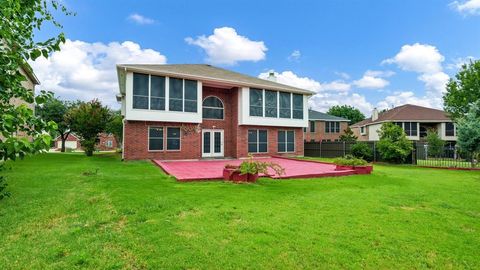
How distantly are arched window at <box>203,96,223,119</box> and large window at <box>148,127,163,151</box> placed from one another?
3.68 m

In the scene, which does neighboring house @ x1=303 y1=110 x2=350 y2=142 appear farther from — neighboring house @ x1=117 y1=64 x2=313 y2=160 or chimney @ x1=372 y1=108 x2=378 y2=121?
neighboring house @ x1=117 y1=64 x2=313 y2=160

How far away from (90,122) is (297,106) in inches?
630

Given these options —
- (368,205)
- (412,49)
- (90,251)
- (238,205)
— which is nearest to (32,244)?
(90,251)

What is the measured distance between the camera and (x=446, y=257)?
3.52m

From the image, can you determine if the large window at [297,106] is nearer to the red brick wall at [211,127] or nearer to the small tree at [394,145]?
the red brick wall at [211,127]

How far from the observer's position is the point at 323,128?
3706 cm

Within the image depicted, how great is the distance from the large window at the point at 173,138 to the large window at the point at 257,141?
212 inches

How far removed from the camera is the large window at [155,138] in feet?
55.8

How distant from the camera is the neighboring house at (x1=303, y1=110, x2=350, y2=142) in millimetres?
36312

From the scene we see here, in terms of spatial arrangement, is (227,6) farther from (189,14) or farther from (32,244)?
(32,244)

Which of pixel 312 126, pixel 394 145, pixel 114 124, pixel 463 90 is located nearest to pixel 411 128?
pixel 463 90

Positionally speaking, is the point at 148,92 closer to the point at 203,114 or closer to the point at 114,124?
the point at 203,114

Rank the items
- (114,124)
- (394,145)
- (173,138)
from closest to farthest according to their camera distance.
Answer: (394,145) < (173,138) < (114,124)

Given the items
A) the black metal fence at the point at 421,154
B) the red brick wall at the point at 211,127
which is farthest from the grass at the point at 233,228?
the black metal fence at the point at 421,154
